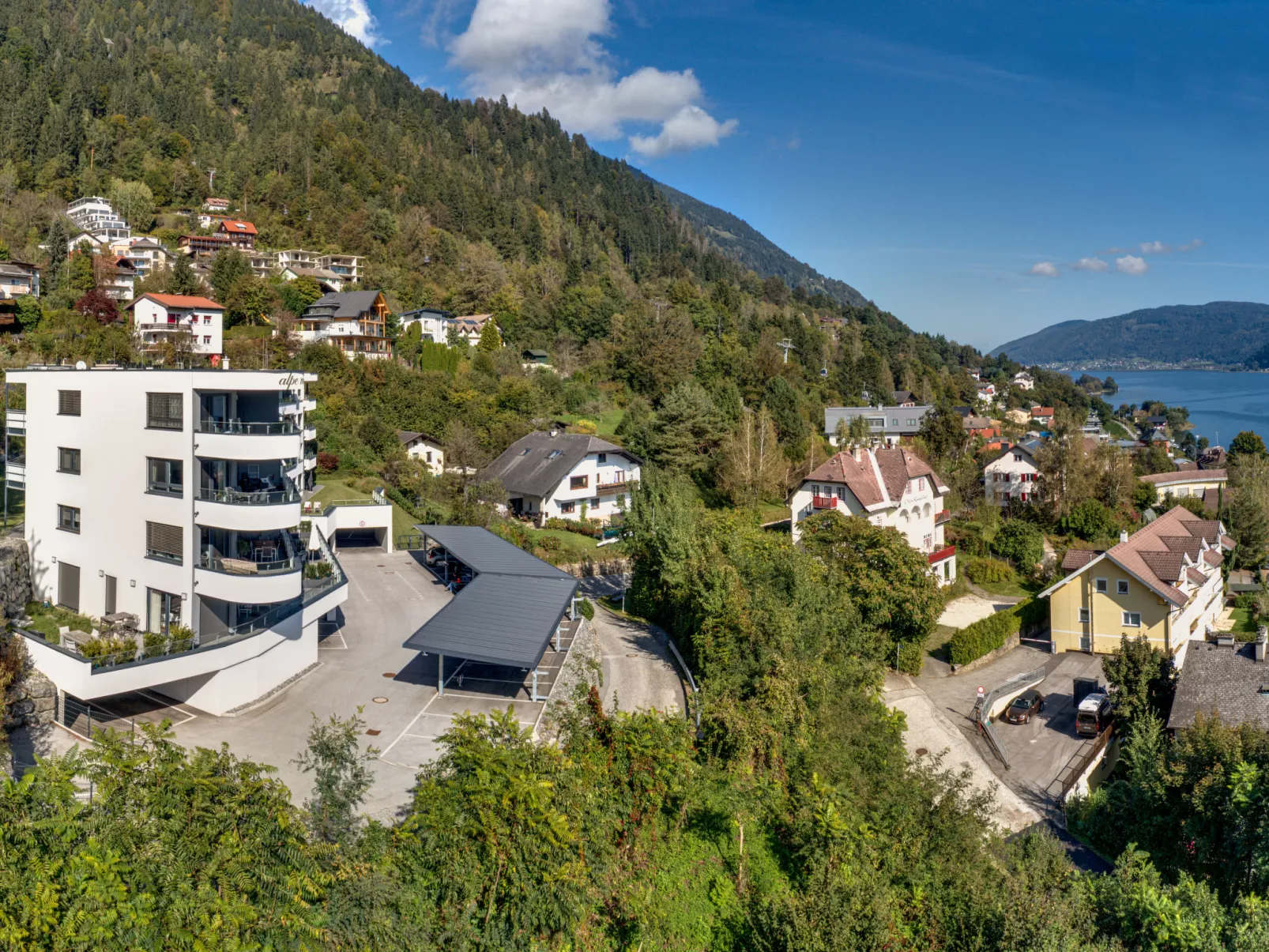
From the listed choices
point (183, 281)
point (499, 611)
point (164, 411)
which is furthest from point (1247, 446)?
point (183, 281)

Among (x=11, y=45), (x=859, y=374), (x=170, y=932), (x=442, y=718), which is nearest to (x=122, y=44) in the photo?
(x=11, y=45)

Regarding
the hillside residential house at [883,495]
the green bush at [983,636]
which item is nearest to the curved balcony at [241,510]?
the green bush at [983,636]

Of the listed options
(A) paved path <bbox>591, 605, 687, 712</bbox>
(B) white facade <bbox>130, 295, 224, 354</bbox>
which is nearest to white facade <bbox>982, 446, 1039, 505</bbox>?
(A) paved path <bbox>591, 605, 687, 712</bbox>

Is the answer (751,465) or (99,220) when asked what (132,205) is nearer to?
(99,220)

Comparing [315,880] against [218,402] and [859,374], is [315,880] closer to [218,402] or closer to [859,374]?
[218,402]

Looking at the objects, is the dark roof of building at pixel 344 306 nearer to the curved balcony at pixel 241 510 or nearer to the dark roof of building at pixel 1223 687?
the curved balcony at pixel 241 510

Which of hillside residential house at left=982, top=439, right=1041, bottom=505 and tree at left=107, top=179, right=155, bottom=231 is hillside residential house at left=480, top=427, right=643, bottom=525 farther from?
tree at left=107, top=179, right=155, bottom=231
